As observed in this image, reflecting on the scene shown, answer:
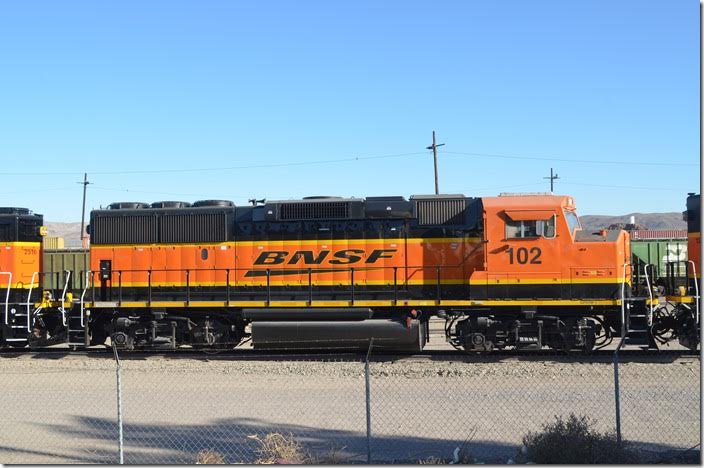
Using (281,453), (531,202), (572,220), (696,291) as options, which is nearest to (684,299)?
(696,291)

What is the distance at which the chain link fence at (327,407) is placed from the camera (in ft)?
31.3

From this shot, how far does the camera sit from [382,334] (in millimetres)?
17219

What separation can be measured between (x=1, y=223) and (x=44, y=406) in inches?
352

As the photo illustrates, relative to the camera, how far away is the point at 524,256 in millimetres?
17109

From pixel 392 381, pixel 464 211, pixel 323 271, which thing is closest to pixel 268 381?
pixel 392 381

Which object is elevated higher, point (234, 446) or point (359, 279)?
point (359, 279)

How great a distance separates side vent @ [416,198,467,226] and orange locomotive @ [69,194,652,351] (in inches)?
0.9

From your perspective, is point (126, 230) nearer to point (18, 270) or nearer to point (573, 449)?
point (18, 270)

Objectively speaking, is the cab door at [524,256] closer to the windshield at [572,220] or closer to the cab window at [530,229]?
the cab window at [530,229]

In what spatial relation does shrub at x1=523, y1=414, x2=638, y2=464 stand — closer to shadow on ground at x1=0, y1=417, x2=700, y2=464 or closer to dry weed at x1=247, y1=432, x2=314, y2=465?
shadow on ground at x1=0, y1=417, x2=700, y2=464

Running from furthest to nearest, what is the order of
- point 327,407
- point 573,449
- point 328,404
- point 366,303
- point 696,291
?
point 366,303 → point 696,291 → point 328,404 → point 327,407 → point 573,449

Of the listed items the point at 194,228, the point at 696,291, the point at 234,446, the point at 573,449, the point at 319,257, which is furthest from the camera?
the point at 194,228

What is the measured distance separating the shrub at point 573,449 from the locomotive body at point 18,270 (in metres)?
14.2

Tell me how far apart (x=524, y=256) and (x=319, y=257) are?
4730 mm
